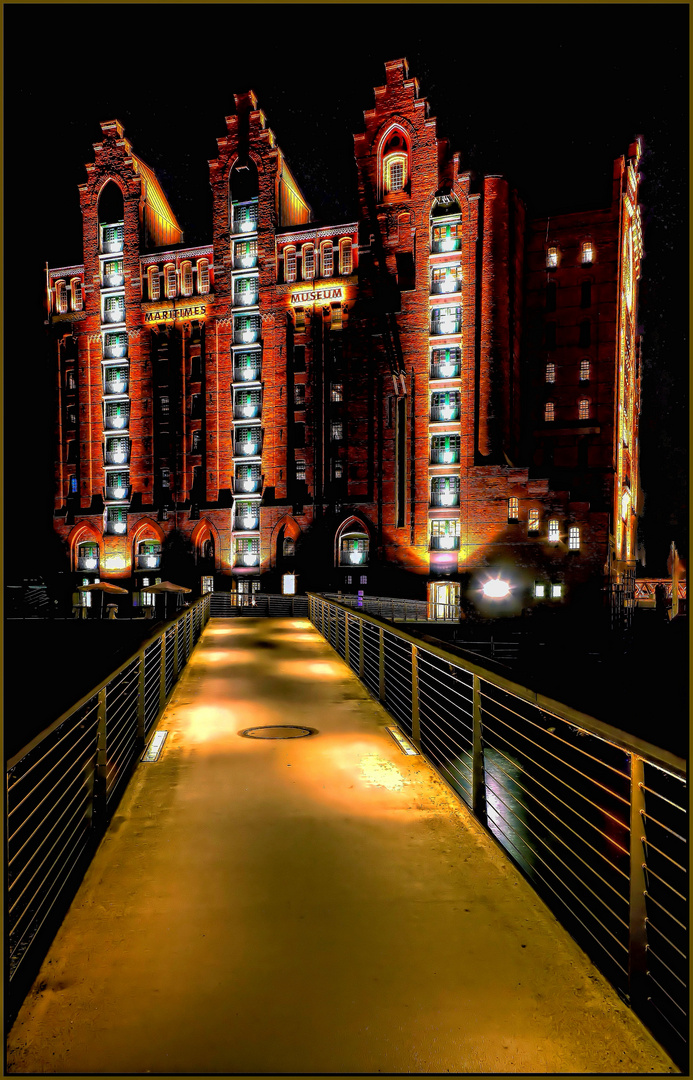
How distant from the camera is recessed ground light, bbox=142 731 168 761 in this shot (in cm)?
723

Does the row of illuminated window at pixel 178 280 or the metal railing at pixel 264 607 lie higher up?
the row of illuminated window at pixel 178 280

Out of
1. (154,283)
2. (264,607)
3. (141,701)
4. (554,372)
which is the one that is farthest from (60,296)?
(141,701)

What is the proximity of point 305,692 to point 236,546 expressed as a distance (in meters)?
35.1

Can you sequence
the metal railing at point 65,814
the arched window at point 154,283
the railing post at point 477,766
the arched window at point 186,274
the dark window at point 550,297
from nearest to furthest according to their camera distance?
1. the metal railing at point 65,814
2. the railing post at point 477,766
3. the dark window at point 550,297
4. the arched window at point 186,274
5. the arched window at point 154,283

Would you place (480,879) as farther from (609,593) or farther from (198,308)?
(198,308)

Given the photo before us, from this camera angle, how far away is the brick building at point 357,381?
39.9 m

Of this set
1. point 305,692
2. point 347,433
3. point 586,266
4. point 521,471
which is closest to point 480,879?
point 305,692

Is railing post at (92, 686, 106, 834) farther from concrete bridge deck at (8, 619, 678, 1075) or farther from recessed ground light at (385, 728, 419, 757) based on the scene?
recessed ground light at (385, 728, 419, 757)

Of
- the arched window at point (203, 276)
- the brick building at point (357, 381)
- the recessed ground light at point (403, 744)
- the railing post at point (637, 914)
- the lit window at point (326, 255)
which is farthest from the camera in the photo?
the arched window at point (203, 276)

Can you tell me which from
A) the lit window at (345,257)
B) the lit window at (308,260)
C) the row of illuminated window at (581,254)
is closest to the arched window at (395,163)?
the lit window at (345,257)

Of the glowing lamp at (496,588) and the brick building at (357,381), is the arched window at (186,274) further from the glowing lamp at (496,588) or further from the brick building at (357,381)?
the glowing lamp at (496,588)

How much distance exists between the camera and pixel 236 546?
1786 inches

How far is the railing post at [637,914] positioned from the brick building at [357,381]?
34.4 m

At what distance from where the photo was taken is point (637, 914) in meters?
3.07
